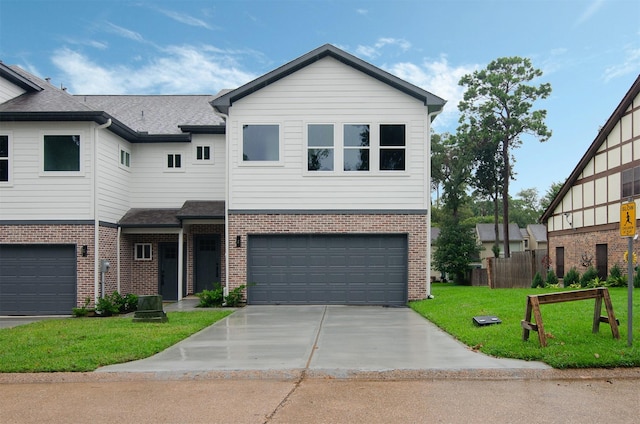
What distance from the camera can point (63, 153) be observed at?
17.0 meters

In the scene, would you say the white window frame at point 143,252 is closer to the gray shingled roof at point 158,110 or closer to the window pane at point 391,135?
the gray shingled roof at point 158,110

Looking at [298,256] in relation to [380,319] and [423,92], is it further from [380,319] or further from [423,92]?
[423,92]

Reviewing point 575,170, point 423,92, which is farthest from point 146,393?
point 575,170

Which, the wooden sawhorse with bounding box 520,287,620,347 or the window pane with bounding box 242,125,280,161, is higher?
the window pane with bounding box 242,125,280,161

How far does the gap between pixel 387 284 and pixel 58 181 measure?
Result: 34.4 ft

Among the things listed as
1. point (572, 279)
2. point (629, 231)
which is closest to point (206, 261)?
point (629, 231)

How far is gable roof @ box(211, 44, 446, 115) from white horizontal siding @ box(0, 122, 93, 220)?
4.25 meters

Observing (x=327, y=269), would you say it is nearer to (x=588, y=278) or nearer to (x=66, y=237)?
(x=66, y=237)

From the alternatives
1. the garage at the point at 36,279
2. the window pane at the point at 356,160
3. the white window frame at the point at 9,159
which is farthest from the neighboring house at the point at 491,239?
the white window frame at the point at 9,159

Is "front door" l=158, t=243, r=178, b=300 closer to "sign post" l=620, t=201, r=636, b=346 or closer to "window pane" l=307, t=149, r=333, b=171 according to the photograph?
"window pane" l=307, t=149, r=333, b=171

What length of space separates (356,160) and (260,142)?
308 cm

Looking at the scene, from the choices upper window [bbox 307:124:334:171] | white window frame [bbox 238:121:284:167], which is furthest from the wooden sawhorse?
white window frame [bbox 238:121:284:167]

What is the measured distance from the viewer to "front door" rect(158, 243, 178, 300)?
20.1 metres

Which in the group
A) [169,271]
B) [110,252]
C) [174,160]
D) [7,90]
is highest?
[7,90]
